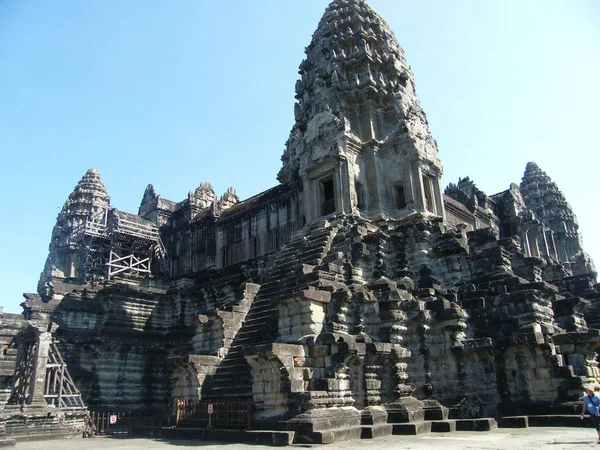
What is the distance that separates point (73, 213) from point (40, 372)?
153 feet

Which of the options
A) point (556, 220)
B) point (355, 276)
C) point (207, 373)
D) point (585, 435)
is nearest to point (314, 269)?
point (355, 276)

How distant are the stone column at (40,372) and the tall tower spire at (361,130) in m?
12.8

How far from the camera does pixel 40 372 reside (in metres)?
20.1

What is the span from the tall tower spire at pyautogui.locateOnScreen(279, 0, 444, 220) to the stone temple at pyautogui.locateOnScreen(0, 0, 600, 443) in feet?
0.34

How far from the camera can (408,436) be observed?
13789mm

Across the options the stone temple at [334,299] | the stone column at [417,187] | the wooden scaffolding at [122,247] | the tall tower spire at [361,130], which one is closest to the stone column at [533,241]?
the stone temple at [334,299]

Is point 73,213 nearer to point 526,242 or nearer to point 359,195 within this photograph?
point 359,195

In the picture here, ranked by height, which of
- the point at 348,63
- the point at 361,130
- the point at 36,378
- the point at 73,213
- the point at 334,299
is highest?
the point at 73,213

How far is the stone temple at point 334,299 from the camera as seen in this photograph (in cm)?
1552

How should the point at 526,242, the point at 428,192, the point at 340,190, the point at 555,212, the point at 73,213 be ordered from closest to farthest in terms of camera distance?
the point at 340,190 < the point at 428,192 < the point at 526,242 < the point at 555,212 < the point at 73,213

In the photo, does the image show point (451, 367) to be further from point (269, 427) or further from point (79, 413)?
point (79, 413)

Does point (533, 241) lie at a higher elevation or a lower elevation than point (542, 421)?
higher

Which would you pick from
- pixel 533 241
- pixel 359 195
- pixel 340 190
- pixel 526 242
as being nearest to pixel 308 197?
pixel 340 190

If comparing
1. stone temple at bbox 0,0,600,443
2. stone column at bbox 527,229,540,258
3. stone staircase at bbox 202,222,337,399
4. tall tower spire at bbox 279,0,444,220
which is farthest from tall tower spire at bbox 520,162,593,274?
stone staircase at bbox 202,222,337,399
